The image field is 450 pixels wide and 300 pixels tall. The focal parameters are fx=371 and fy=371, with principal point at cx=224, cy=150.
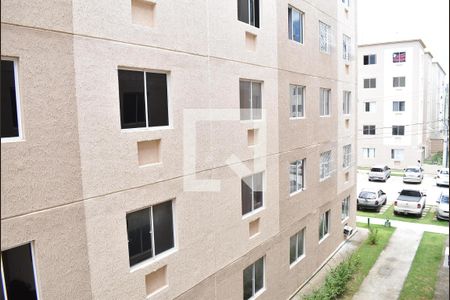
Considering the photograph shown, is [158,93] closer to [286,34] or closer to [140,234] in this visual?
[140,234]

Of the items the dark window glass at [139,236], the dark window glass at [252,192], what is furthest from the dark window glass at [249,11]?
the dark window glass at [139,236]

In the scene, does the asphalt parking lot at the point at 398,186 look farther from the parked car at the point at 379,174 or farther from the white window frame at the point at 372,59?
the white window frame at the point at 372,59

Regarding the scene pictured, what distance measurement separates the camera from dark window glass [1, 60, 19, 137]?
4.62 meters

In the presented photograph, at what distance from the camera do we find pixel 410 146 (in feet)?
117

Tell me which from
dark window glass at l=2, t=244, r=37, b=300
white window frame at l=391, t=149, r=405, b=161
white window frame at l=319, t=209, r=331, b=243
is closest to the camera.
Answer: dark window glass at l=2, t=244, r=37, b=300

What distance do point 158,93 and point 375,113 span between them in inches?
1351

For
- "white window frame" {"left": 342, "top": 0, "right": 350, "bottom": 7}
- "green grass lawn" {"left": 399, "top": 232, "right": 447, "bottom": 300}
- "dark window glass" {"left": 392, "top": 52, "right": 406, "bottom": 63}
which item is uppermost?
"dark window glass" {"left": 392, "top": 52, "right": 406, "bottom": 63}

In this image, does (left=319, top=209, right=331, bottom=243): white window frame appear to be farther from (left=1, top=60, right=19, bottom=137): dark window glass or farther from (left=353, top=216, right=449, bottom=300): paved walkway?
(left=1, top=60, right=19, bottom=137): dark window glass

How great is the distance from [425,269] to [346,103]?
24.6ft

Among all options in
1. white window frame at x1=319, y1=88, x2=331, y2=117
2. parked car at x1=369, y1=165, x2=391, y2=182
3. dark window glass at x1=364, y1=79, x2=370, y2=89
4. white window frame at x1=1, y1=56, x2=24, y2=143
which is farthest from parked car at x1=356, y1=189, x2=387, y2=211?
white window frame at x1=1, y1=56, x2=24, y2=143

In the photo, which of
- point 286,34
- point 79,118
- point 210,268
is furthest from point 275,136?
point 79,118

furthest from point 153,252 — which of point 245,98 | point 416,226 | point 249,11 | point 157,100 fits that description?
point 416,226

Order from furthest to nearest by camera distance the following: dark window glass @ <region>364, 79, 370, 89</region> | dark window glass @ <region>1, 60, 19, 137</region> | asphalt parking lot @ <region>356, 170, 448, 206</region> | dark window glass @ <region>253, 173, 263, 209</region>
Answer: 1. dark window glass @ <region>364, 79, 370, 89</region>
2. asphalt parking lot @ <region>356, 170, 448, 206</region>
3. dark window glass @ <region>253, 173, 263, 209</region>
4. dark window glass @ <region>1, 60, 19, 137</region>

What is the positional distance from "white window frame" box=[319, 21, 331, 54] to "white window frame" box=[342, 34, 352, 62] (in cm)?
195
